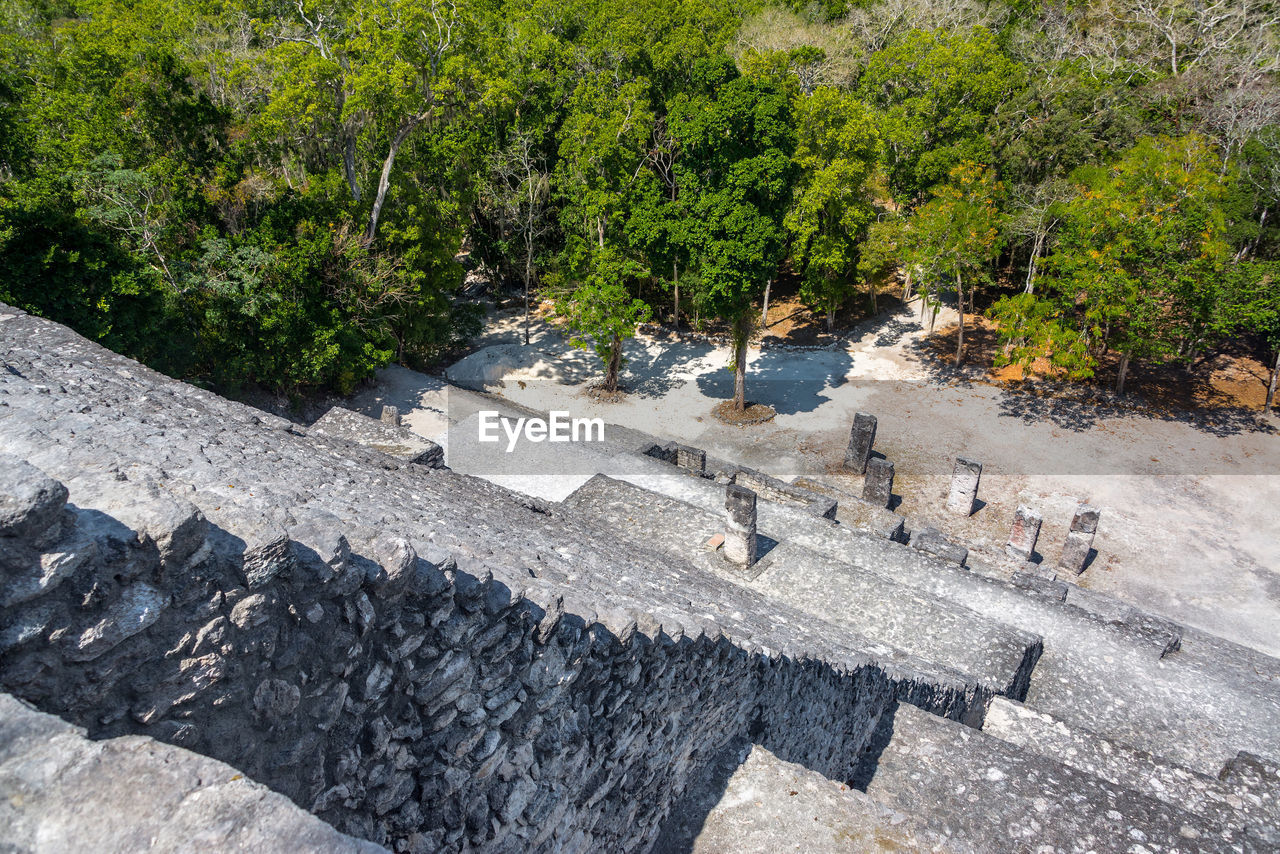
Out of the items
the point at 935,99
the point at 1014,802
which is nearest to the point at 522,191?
the point at 935,99

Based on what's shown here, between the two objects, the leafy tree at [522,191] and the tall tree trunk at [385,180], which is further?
the leafy tree at [522,191]

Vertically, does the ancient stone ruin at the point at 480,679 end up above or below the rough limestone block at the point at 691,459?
above

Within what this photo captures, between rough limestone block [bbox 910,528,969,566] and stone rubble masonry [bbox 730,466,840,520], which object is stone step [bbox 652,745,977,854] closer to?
rough limestone block [bbox 910,528,969,566]

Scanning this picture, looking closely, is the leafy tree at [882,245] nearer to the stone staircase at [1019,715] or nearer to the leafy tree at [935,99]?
the leafy tree at [935,99]

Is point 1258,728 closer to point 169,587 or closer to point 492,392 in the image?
point 169,587

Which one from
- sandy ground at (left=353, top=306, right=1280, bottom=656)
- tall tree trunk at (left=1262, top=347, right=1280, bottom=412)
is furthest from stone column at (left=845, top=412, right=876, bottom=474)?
tall tree trunk at (left=1262, top=347, right=1280, bottom=412)

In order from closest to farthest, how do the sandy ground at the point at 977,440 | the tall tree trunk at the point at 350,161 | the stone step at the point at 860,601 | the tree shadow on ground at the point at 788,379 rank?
the stone step at the point at 860,601, the sandy ground at the point at 977,440, the tall tree trunk at the point at 350,161, the tree shadow on ground at the point at 788,379

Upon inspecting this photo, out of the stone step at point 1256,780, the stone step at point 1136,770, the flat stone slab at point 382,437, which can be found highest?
the flat stone slab at point 382,437

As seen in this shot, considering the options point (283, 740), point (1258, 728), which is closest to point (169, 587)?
point (283, 740)

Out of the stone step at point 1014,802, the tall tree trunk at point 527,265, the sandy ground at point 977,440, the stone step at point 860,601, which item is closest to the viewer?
the stone step at point 1014,802

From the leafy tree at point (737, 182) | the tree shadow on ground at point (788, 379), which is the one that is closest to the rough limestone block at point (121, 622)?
the leafy tree at point (737, 182)
